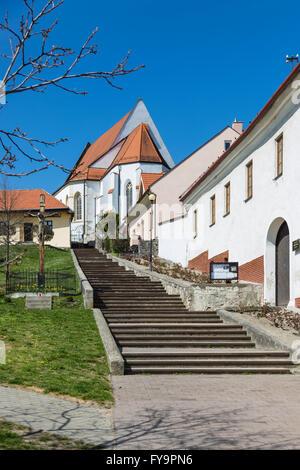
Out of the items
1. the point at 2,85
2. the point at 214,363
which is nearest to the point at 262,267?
the point at 214,363

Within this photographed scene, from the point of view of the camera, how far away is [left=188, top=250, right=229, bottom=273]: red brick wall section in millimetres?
24078

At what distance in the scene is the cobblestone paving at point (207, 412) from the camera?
650 centimetres

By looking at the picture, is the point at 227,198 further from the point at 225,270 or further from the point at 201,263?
the point at 225,270

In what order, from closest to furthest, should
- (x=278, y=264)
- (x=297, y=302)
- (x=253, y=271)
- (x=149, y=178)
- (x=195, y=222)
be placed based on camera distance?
A: (x=297, y=302), (x=278, y=264), (x=253, y=271), (x=195, y=222), (x=149, y=178)

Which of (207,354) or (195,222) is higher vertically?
(195,222)

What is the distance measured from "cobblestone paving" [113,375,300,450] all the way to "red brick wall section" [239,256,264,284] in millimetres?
7599

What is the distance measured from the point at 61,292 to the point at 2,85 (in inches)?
716

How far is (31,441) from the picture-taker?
6.04 metres

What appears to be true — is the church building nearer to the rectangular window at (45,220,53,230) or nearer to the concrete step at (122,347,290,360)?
the rectangular window at (45,220,53,230)

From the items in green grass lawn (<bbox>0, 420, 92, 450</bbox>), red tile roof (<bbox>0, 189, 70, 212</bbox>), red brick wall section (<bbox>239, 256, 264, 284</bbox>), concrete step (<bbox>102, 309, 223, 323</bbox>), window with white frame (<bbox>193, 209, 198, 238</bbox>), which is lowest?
green grass lawn (<bbox>0, 420, 92, 450</bbox>)

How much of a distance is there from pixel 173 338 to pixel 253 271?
19.7 feet

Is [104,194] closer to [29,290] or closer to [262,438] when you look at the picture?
[29,290]

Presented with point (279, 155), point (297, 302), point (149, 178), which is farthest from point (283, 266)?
point (149, 178)

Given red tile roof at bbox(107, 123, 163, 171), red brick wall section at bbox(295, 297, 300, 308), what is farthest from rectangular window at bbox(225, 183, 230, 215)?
red tile roof at bbox(107, 123, 163, 171)
